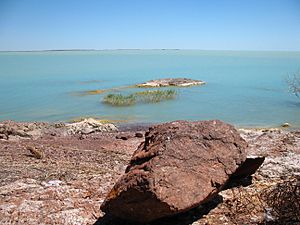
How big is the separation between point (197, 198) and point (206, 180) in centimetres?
29

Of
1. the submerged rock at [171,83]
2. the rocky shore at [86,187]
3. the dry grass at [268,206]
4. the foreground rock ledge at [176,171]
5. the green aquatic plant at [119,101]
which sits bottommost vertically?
the green aquatic plant at [119,101]

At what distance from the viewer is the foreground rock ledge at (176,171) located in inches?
153

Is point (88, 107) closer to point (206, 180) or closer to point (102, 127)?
point (102, 127)

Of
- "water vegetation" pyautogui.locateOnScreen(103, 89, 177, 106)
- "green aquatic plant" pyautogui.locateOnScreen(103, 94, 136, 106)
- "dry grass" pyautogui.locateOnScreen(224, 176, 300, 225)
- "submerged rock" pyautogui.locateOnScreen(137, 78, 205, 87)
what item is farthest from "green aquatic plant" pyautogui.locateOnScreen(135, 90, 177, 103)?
"dry grass" pyautogui.locateOnScreen(224, 176, 300, 225)

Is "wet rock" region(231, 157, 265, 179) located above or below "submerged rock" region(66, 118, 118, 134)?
above

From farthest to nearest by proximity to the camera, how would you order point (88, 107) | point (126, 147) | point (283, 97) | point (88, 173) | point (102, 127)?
point (283, 97), point (88, 107), point (102, 127), point (126, 147), point (88, 173)

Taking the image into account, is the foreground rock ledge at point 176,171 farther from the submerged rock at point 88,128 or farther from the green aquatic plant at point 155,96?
the green aquatic plant at point 155,96

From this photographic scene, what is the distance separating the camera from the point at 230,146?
471cm

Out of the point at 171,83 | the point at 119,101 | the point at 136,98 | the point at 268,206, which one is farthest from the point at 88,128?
the point at 171,83

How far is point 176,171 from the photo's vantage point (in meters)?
4.11

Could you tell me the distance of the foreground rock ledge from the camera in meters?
3.88

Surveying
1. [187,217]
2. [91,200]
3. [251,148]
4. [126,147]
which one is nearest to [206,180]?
[187,217]

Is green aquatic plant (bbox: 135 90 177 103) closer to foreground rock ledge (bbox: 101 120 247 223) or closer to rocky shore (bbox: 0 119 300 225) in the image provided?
rocky shore (bbox: 0 119 300 225)

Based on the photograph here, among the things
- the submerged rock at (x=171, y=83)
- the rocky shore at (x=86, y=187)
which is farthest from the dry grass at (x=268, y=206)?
the submerged rock at (x=171, y=83)
